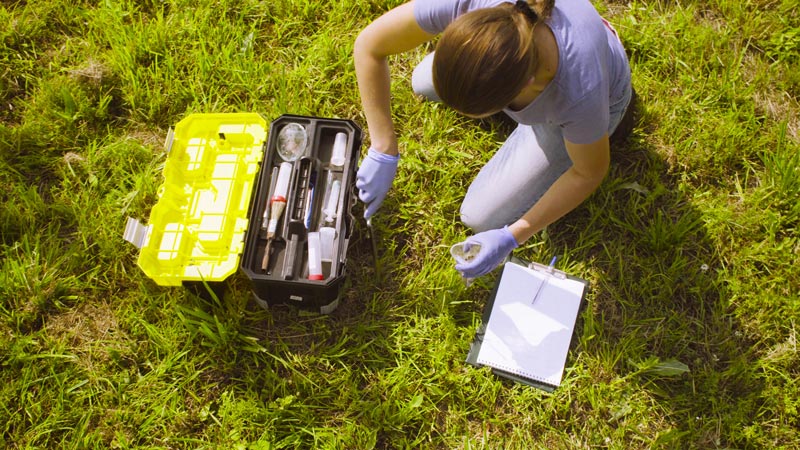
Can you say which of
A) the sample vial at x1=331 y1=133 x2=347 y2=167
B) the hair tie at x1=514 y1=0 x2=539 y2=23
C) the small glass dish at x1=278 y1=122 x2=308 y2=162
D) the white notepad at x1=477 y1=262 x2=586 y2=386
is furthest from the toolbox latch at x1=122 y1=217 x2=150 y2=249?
the hair tie at x1=514 y1=0 x2=539 y2=23

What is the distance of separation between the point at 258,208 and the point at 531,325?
143cm

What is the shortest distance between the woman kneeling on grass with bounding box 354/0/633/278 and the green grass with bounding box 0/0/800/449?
278 mm

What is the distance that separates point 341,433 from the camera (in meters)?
2.51

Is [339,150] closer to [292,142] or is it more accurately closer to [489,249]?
[292,142]

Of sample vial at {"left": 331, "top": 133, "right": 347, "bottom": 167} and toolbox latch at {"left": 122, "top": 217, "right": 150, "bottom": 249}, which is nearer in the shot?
toolbox latch at {"left": 122, "top": 217, "right": 150, "bottom": 249}

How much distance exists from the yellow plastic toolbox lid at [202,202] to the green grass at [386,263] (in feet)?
0.80

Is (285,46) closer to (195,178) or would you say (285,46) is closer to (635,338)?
(195,178)

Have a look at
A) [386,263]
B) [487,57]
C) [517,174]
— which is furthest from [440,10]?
[386,263]

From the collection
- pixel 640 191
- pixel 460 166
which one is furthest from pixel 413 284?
pixel 640 191

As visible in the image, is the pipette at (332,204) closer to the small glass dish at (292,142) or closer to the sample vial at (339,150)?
the sample vial at (339,150)

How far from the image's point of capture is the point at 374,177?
2596 millimetres

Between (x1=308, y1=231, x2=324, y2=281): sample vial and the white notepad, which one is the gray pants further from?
(x1=308, y1=231, x2=324, y2=281): sample vial

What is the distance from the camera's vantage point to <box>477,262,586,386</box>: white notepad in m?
2.63

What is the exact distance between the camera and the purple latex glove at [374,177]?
102 inches
